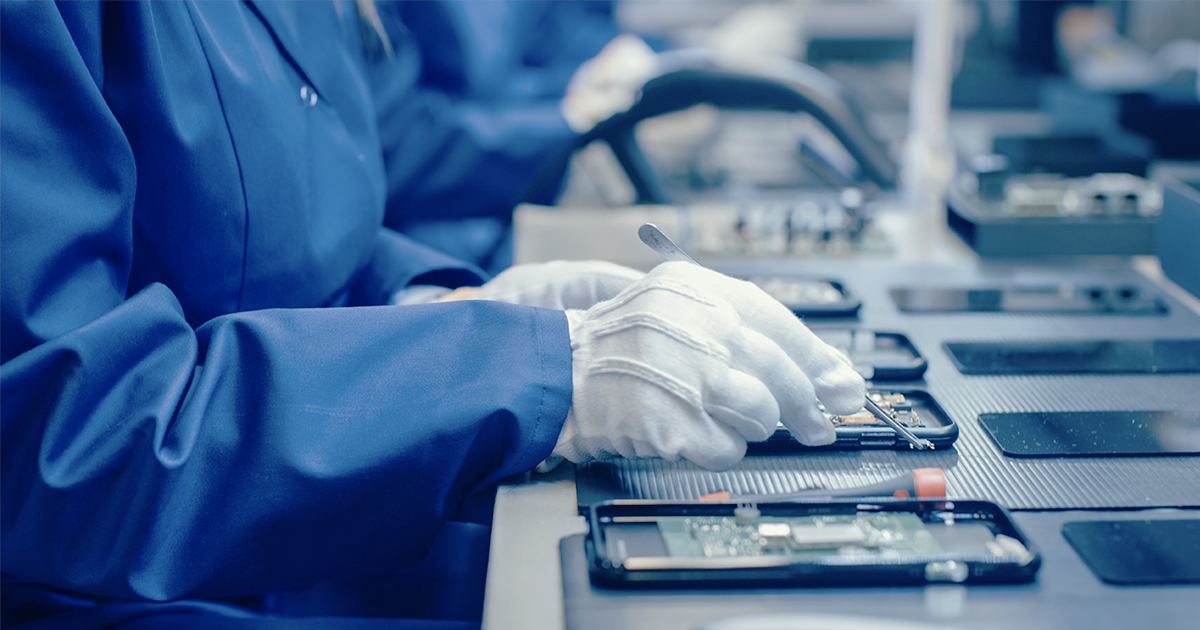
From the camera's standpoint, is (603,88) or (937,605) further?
(603,88)

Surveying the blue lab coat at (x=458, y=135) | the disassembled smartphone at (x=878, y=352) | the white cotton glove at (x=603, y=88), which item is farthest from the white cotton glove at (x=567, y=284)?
the white cotton glove at (x=603, y=88)

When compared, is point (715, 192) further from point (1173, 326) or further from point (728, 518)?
point (728, 518)

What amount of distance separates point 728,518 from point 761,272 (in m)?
0.60

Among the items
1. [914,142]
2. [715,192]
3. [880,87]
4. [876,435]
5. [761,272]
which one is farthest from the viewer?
[880,87]

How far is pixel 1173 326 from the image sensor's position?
3.45ft

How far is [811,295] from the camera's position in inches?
43.3

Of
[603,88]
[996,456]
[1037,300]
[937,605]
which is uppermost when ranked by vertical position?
[603,88]

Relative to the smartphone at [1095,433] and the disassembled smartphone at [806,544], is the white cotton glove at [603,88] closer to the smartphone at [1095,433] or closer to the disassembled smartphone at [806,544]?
the smartphone at [1095,433]

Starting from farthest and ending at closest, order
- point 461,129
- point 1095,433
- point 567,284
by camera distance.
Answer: point 461,129
point 567,284
point 1095,433

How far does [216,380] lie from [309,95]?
440 mm

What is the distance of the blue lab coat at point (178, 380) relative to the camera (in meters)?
0.67

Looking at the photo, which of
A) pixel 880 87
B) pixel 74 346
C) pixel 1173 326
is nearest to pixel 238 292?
pixel 74 346

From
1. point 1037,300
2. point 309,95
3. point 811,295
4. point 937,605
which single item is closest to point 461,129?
point 309,95

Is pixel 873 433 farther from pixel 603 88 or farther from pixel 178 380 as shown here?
pixel 603 88
